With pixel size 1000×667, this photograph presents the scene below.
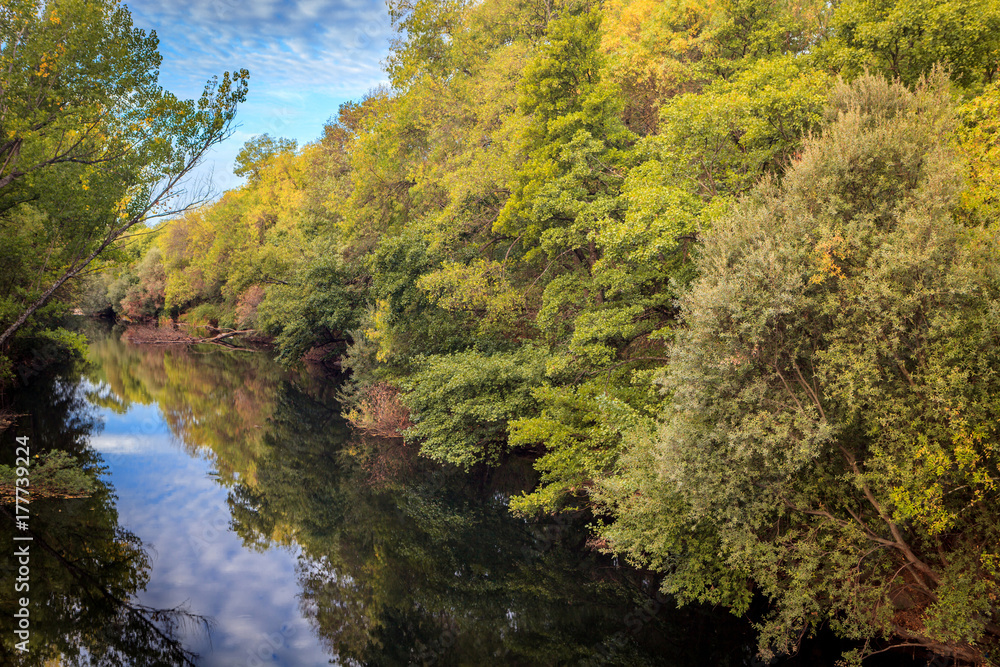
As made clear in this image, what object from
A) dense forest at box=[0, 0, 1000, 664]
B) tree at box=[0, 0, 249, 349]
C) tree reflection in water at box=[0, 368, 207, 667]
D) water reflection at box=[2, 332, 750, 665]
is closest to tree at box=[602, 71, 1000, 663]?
dense forest at box=[0, 0, 1000, 664]

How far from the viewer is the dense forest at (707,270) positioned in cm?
989

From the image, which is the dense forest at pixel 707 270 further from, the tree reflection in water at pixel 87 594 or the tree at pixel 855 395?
the tree reflection in water at pixel 87 594

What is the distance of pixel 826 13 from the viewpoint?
794 inches

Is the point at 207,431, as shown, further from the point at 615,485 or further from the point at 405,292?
the point at 615,485

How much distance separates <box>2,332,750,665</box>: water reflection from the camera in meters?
12.5

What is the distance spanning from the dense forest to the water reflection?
4.35 feet

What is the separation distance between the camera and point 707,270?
38.7 feet

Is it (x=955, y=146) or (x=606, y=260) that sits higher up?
(x=606, y=260)

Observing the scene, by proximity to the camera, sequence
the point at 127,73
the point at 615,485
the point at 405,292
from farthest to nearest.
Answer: the point at 405,292 → the point at 127,73 → the point at 615,485

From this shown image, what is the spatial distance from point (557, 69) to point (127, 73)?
1205cm

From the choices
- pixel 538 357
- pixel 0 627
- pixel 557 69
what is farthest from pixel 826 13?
pixel 0 627

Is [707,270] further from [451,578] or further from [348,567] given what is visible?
[348,567]

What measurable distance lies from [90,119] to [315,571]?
1334 cm

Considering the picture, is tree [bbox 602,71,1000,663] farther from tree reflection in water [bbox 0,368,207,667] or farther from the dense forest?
tree reflection in water [bbox 0,368,207,667]
